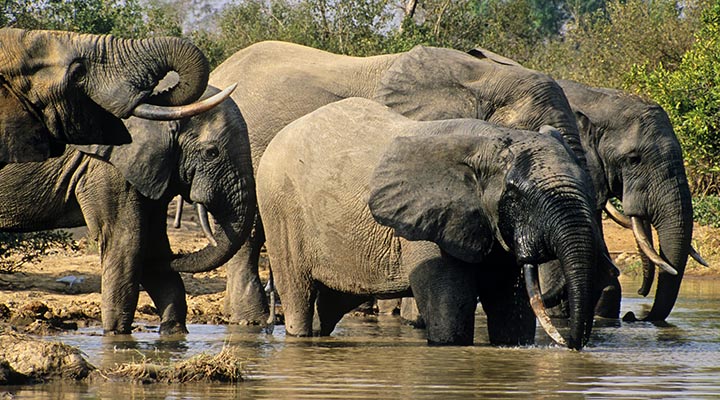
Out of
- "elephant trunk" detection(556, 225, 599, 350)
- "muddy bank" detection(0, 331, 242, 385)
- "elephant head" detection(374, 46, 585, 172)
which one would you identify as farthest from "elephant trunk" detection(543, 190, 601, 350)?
"elephant head" detection(374, 46, 585, 172)

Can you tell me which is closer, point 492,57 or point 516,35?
point 492,57

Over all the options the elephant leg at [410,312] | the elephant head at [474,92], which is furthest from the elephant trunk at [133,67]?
the elephant leg at [410,312]

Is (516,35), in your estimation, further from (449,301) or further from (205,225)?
(449,301)

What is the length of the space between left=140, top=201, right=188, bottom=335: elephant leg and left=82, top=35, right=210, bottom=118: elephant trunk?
3281 millimetres

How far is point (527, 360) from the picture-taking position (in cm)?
877

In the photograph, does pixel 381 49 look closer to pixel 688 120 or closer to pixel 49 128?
pixel 688 120

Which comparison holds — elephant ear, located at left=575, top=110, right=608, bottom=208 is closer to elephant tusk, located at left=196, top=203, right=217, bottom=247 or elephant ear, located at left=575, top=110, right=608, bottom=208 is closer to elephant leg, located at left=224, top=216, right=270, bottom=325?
elephant leg, located at left=224, top=216, right=270, bottom=325

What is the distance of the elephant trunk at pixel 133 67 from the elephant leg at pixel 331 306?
3.27m

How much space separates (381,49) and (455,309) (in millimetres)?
14524

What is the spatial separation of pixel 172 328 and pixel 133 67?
3615 mm

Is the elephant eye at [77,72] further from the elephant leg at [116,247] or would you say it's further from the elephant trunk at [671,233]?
the elephant trunk at [671,233]

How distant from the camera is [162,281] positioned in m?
11.3

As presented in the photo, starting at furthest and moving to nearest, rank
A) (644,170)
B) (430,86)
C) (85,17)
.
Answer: (85,17) < (644,170) < (430,86)

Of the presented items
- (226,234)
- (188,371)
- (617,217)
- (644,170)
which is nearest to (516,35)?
(617,217)
